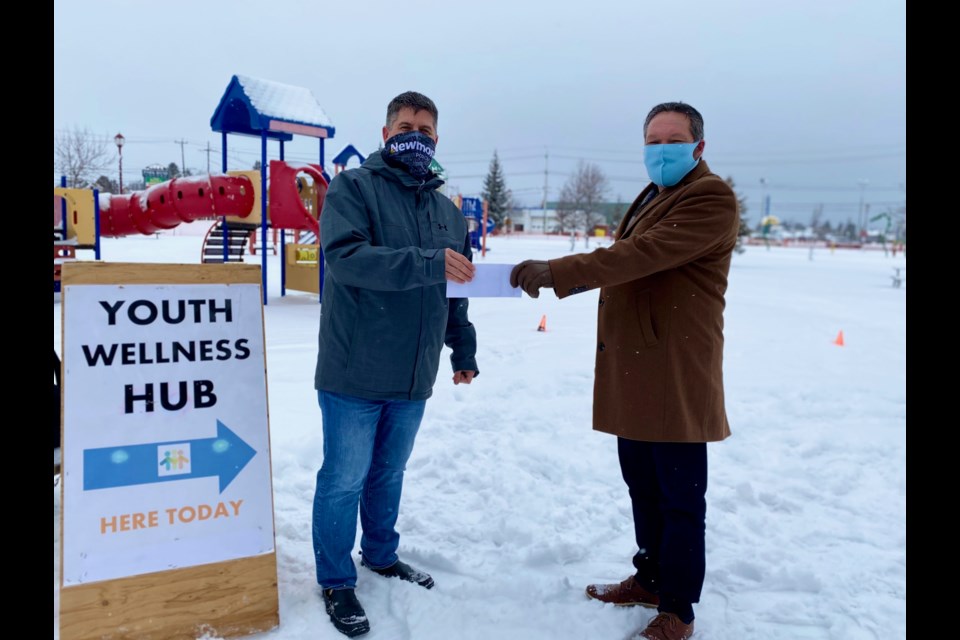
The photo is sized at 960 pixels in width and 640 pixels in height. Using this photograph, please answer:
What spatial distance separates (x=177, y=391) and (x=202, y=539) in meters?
0.57

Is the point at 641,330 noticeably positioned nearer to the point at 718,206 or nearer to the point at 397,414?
the point at 718,206

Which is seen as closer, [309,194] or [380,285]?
[380,285]

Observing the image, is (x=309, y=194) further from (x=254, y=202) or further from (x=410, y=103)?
(x=410, y=103)

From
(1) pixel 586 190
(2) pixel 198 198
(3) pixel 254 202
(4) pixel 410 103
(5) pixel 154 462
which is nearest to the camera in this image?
(5) pixel 154 462

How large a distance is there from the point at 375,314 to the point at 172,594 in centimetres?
129

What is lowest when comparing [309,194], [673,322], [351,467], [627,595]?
[627,595]

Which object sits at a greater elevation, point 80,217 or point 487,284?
point 80,217

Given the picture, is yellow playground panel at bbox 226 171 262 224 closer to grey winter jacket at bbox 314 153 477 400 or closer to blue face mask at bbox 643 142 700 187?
grey winter jacket at bbox 314 153 477 400

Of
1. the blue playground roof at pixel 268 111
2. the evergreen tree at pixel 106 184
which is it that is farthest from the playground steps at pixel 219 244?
the evergreen tree at pixel 106 184

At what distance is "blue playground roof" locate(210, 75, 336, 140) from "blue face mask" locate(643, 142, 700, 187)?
10254 millimetres

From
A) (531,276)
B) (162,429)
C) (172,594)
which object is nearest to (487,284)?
(531,276)

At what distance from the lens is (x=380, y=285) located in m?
2.45

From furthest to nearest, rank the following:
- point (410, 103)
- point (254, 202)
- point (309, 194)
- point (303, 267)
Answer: point (303, 267) → point (309, 194) → point (254, 202) → point (410, 103)

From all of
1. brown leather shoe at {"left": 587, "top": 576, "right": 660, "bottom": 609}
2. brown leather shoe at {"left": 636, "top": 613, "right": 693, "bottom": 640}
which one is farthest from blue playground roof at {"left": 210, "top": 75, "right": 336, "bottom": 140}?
brown leather shoe at {"left": 636, "top": 613, "right": 693, "bottom": 640}
